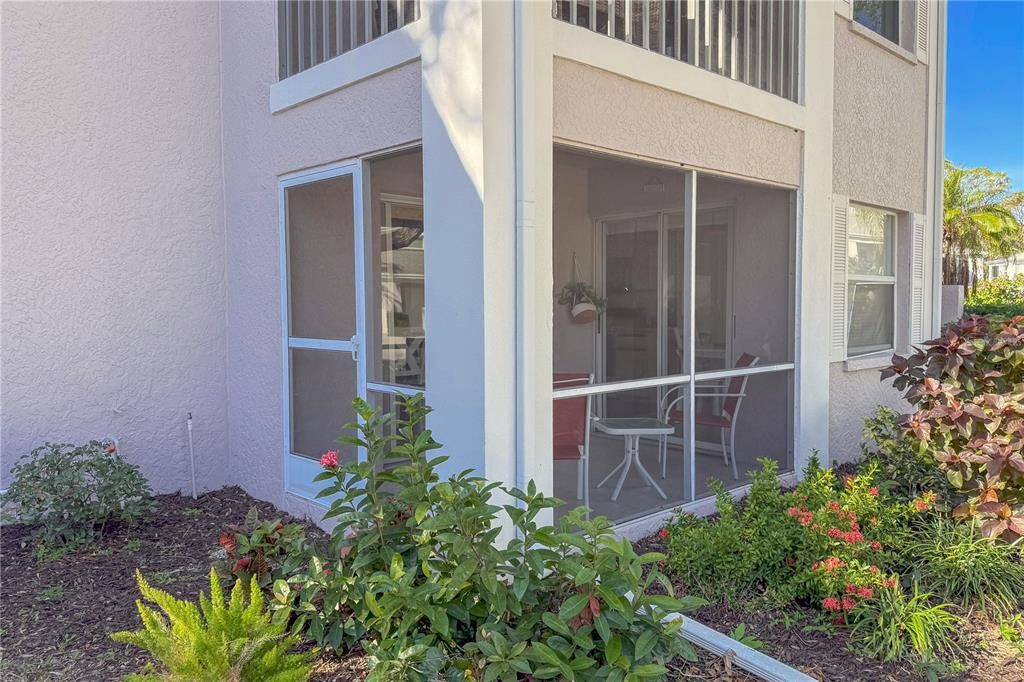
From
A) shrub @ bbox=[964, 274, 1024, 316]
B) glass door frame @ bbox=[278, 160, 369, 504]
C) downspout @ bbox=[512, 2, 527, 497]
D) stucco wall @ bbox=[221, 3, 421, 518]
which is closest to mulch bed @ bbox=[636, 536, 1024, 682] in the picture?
downspout @ bbox=[512, 2, 527, 497]

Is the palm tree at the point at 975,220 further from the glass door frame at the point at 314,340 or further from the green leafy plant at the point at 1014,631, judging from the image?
the glass door frame at the point at 314,340

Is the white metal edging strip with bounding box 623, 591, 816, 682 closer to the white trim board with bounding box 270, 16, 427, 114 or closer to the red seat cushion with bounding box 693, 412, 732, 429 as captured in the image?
the red seat cushion with bounding box 693, 412, 732, 429

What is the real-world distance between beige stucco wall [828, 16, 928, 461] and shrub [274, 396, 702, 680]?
4.53 m

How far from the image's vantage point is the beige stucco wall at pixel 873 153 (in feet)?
21.5

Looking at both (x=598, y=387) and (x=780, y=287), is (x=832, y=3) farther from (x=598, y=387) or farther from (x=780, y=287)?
(x=598, y=387)

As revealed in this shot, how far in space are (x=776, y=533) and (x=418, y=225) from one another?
8.72 ft

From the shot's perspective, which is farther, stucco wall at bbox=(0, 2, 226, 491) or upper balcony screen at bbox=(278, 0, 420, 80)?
stucco wall at bbox=(0, 2, 226, 491)

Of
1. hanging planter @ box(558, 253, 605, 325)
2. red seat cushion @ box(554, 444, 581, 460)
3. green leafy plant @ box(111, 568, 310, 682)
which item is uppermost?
hanging planter @ box(558, 253, 605, 325)

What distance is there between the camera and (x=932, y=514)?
455 centimetres

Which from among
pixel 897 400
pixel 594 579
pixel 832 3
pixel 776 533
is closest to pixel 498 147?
pixel 594 579

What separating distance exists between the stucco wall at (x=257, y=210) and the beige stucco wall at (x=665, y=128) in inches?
57.8

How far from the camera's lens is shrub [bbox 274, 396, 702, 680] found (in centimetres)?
252

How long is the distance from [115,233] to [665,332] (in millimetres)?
4220

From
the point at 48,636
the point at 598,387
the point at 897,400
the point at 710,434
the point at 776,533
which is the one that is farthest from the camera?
the point at 897,400
